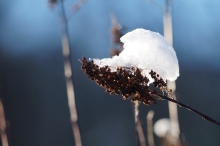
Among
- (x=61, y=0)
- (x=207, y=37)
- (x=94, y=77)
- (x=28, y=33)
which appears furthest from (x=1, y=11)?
(x=94, y=77)

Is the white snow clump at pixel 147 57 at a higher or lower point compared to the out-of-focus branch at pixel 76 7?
lower

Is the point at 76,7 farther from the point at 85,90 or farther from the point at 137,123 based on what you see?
the point at 85,90

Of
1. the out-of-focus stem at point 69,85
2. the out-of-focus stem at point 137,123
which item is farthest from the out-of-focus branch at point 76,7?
the out-of-focus stem at point 137,123

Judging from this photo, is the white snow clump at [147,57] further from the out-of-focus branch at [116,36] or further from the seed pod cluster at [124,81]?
the out-of-focus branch at [116,36]

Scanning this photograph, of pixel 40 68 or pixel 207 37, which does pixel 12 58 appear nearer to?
pixel 40 68

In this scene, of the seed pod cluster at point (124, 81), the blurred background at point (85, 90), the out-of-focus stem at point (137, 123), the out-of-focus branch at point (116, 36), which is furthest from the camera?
the blurred background at point (85, 90)

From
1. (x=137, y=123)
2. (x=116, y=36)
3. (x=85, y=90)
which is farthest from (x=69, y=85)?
(x=85, y=90)

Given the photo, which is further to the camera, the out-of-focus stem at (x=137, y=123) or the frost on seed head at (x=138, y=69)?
the out-of-focus stem at (x=137, y=123)

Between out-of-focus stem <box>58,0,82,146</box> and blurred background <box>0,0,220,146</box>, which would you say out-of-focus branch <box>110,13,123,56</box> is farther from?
blurred background <box>0,0,220,146</box>
